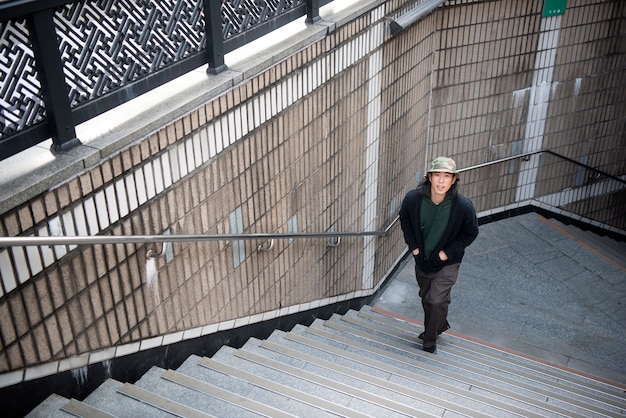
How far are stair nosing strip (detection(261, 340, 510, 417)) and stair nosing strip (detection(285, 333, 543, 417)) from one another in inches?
4.2

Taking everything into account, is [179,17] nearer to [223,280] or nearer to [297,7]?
[297,7]

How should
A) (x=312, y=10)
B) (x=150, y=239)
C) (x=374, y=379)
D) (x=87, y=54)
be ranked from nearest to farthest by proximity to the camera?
1. (x=87, y=54)
2. (x=150, y=239)
3. (x=374, y=379)
4. (x=312, y=10)

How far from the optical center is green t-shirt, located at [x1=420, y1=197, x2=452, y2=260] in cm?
487

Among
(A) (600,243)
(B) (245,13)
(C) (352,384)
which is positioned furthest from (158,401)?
(A) (600,243)

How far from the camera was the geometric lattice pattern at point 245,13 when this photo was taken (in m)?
3.80

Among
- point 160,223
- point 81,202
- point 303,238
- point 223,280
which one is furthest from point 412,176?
point 81,202

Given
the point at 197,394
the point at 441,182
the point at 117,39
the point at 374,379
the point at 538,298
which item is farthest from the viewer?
the point at 538,298

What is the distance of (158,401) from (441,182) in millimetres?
2523

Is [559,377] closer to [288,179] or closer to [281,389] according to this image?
[281,389]

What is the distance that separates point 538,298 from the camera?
283 inches

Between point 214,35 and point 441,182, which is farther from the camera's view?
point 441,182

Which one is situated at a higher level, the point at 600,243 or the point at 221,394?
the point at 221,394

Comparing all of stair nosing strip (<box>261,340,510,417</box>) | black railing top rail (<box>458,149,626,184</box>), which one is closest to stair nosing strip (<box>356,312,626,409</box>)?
stair nosing strip (<box>261,340,510,417</box>)

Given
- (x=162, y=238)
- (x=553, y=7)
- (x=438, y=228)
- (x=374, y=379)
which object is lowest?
(x=374, y=379)
